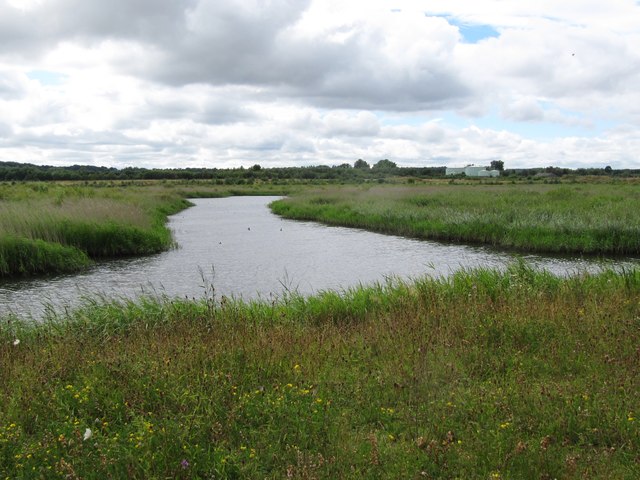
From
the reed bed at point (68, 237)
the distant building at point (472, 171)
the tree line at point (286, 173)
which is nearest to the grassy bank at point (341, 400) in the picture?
the reed bed at point (68, 237)

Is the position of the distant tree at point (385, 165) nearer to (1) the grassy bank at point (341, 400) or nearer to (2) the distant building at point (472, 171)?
(2) the distant building at point (472, 171)

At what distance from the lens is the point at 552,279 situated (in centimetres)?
1145

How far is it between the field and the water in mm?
3846

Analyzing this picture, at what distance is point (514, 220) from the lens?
27.2 meters

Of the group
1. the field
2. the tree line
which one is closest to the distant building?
the tree line

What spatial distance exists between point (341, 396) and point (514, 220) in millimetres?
24131

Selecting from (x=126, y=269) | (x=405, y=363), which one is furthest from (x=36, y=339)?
(x=126, y=269)

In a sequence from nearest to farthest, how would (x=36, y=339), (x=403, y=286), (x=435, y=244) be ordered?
(x=36, y=339) < (x=403, y=286) < (x=435, y=244)

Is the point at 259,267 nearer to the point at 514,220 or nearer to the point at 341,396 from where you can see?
the point at 514,220

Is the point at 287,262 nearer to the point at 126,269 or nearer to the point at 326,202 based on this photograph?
the point at 126,269

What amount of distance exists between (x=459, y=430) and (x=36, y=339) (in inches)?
230

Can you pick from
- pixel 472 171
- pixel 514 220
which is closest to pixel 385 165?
pixel 472 171

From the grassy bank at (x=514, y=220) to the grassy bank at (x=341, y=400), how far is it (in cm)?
1713

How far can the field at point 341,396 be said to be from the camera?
398 cm
